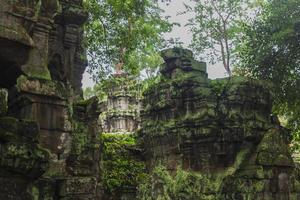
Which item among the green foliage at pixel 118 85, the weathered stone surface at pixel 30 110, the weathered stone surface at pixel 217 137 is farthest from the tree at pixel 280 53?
the weathered stone surface at pixel 30 110

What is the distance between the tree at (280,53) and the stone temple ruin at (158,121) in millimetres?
3958

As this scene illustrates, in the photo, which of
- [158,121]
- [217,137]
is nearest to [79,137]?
[158,121]

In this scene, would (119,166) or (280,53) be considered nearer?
(119,166)

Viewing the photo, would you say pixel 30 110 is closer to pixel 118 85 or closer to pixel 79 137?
pixel 79 137

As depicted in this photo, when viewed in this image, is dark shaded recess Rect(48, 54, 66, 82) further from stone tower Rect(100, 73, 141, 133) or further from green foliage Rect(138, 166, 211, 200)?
stone tower Rect(100, 73, 141, 133)

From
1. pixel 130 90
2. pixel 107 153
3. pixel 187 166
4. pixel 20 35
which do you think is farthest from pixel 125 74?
pixel 20 35

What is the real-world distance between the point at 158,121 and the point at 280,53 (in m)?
6.23

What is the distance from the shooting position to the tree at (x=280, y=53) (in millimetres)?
14555

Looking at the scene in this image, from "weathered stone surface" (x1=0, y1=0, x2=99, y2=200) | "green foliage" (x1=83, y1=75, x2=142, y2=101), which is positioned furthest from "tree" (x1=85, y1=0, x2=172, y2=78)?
"weathered stone surface" (x1=0, y1=0, x2=99, y2=200)

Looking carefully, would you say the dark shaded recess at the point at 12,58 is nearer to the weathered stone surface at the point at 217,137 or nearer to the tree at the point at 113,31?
the weathered stone surface at the point at 217,137

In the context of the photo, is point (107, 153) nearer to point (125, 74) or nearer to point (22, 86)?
point (22, 86)

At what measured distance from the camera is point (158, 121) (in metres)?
11.5

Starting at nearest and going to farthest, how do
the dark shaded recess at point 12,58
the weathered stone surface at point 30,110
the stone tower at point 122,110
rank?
1. the weathered stone surface at point 30,110
2. the dark shaded recess at point 12,58
3. the stone tower at point 122,110

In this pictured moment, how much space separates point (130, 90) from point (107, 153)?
19.5 meters
